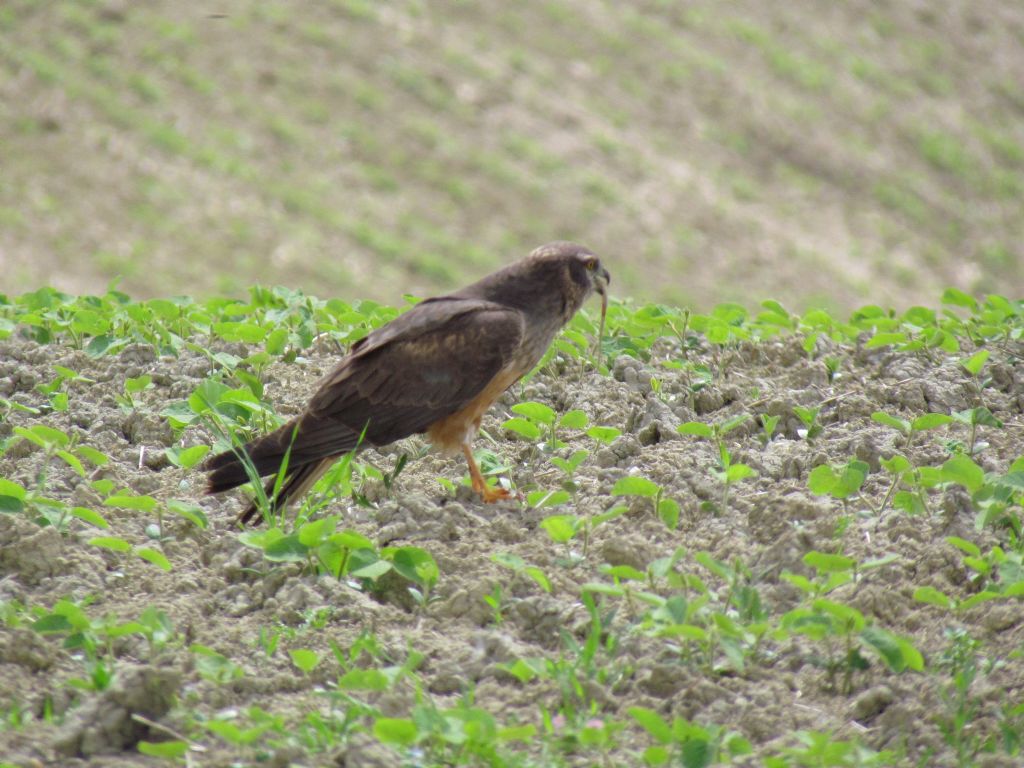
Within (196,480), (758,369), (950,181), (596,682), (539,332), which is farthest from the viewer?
(950,181)

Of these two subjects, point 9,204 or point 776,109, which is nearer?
point 9,204

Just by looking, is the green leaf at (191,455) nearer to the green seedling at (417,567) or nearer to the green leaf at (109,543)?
the green leaf at (109,543)

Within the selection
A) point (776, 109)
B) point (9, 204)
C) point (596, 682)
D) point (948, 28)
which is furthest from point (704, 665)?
point (948, 28)

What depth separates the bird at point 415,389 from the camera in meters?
4.66

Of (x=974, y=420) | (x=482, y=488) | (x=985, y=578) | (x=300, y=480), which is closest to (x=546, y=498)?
(x=482, y=488)

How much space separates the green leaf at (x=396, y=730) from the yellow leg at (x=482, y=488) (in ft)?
5.31

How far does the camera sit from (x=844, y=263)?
16250 millimetres

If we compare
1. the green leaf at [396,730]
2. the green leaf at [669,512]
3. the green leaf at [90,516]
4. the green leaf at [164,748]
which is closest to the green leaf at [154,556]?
the green leaf at [90,516]

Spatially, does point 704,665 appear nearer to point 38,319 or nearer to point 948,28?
point 38,319

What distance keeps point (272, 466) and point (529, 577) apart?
1147mm

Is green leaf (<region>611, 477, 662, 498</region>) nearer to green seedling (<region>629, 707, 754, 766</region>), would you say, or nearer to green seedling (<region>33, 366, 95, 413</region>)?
green seedling (<region>629, 707, 754, 766</region>)

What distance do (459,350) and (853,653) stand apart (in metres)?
1.99

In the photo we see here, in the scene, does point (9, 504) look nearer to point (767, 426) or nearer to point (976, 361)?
point (767, 426)

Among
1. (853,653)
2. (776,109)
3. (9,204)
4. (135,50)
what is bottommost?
(9,204)
